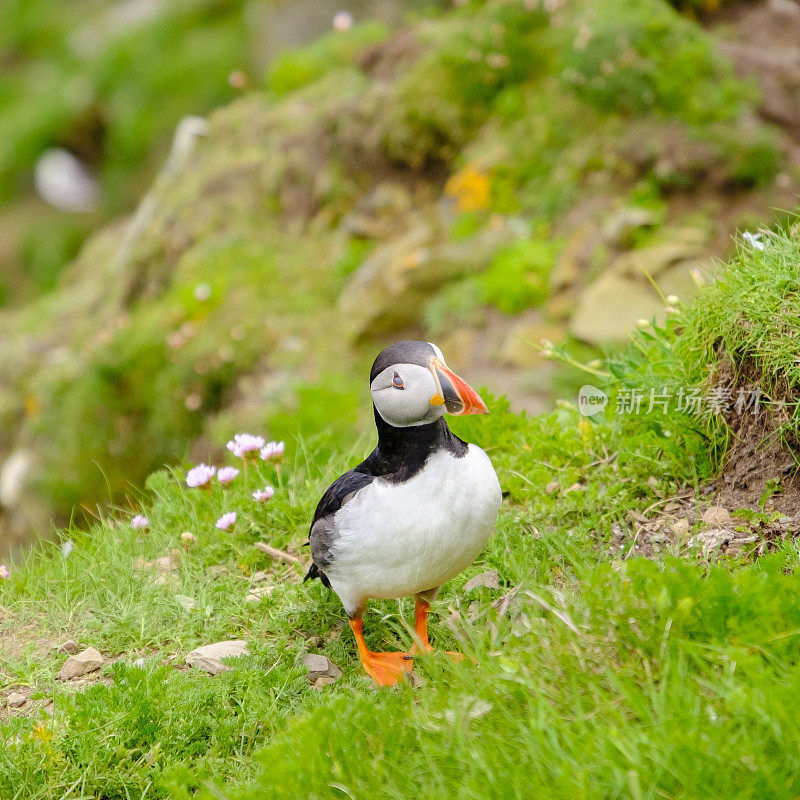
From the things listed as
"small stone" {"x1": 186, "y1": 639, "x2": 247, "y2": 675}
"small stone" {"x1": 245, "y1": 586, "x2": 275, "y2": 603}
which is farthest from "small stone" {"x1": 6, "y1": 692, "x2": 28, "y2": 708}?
"small stone" {"x1": 245, "y1": 586, "x2": 275, "y2": 603}

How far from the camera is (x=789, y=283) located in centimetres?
321

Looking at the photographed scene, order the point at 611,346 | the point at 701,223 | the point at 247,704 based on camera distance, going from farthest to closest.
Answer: the point at 701,223
the point at 611,346
the point at 247,704

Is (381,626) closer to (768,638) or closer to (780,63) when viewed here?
(768,638)

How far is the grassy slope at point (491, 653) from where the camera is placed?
218cm

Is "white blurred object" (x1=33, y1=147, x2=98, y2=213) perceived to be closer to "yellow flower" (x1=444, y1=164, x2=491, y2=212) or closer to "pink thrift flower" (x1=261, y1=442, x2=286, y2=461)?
"yellow flower" (x1=444, y1=164, x2=491, y2=212)

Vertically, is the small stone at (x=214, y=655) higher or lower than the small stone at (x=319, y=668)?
higher

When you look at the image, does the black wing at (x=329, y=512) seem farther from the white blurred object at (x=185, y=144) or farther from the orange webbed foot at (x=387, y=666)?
the white blurred object at (x=185, y=144)

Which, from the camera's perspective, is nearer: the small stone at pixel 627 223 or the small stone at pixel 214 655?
the small stone at pixel 214 655

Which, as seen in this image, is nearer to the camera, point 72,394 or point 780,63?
point 780,63

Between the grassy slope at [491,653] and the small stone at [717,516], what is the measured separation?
9.8 inches

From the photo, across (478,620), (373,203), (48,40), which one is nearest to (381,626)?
(478,620)

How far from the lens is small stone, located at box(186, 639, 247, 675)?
3266mm

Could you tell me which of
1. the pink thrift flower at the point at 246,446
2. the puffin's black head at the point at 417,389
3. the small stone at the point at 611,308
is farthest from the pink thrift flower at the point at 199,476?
the small stone at the point at 611,308

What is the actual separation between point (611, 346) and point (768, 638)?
356 centimetres
